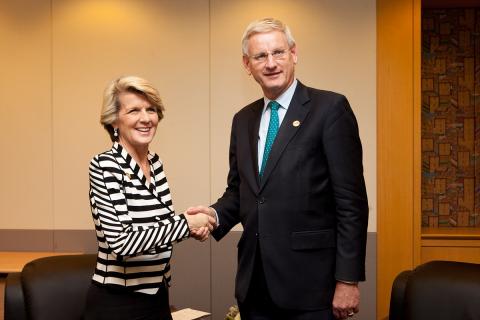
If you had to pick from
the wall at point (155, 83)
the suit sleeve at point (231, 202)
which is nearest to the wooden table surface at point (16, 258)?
the wall at point (155, 83)

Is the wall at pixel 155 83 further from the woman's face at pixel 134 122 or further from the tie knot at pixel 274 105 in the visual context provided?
the woman's face at pixel 134 122

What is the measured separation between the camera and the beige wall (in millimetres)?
3754

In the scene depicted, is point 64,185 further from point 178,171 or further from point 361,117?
point 361,117

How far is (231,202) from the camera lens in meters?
2.38

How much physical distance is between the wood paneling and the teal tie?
179 cm

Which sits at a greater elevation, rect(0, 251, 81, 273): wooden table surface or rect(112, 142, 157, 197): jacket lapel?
rect(112, 142, 157, 197): jacket lapel

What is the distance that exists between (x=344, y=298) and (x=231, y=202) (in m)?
0.67

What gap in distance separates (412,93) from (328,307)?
217cm

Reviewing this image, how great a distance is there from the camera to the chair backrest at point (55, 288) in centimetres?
229

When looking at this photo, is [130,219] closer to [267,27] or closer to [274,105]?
[274,105]

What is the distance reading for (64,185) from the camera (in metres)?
3.91

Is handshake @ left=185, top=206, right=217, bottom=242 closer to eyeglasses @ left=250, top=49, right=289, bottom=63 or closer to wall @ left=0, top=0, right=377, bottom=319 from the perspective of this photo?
eyeglasses @ left=250, top=49, right=289, bottom=63

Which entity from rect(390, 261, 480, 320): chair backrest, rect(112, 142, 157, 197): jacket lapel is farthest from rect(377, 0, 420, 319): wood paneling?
rect(112, 142, 157, 197): jacket lapel

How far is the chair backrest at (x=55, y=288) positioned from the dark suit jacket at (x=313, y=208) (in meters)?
0.87
